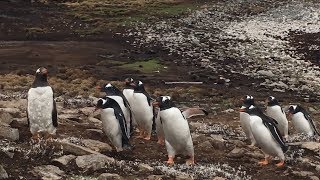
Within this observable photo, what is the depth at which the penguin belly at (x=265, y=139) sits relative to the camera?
10672 mm

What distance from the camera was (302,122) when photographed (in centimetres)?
1486

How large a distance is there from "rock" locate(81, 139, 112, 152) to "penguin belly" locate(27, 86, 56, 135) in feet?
2.46

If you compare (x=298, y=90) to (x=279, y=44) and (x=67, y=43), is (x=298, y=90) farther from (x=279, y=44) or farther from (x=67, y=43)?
(x=67, y=43)

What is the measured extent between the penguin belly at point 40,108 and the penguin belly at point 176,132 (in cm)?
199

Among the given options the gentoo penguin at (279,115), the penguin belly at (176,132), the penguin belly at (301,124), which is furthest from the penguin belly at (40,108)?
the penguin belly at (301,124)

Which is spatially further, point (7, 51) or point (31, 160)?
point (7, 51)

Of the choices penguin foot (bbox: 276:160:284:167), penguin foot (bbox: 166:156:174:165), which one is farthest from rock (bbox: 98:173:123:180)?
penguin foot (bbox: 276:160:284:167)

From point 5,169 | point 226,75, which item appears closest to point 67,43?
point 226,75

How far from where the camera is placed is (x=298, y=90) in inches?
866

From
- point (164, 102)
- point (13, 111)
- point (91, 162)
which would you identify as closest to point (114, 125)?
point (164, 102)

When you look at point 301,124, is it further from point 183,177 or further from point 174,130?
point 183,177

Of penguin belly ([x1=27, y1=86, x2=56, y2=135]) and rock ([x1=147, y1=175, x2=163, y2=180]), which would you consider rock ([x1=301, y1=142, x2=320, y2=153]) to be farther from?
penguin belly ([x1=27, y1=86, x2=56, y2=135])

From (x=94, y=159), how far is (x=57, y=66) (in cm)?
1649

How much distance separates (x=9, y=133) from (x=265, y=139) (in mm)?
4468
